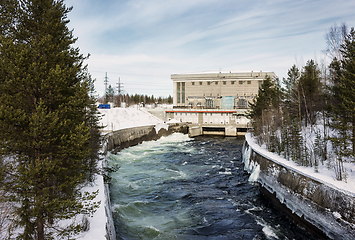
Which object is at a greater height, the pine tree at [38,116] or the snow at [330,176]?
the pine tree at [38,116]

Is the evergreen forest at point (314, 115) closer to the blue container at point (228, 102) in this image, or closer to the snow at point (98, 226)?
the snow at point (98, 226)

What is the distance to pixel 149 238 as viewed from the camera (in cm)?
1135

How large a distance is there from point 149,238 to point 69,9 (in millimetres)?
11150

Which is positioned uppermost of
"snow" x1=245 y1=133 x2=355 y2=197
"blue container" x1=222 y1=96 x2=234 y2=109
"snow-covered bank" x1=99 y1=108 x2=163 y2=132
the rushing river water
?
"blue container" x1=222 y1=96 x2=234 y2=109

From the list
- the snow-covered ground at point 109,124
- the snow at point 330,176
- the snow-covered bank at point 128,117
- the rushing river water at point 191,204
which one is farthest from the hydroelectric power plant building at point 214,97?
the snow at point 330,176

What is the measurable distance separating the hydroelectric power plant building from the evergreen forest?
27.0 meters

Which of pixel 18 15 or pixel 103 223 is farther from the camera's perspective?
pixel 103 223

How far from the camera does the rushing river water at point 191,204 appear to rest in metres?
12.2

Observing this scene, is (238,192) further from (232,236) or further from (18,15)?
Result: (18,15)

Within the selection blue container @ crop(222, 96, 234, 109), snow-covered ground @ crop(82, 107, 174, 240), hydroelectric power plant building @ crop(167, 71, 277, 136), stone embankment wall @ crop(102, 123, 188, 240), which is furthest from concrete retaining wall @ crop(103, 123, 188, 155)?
blue container @ crop(222, 96, 234, 109)

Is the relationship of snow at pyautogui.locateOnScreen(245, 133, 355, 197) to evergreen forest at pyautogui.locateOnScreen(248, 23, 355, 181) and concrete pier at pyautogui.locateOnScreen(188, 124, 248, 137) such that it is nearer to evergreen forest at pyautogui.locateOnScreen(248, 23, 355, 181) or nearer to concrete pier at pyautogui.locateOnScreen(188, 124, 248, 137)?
evergreen forest at pyautogui.locateOnScreen(248, 23, 355, 181)

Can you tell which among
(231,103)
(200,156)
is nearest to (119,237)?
(200,156)

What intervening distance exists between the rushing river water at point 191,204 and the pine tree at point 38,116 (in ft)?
18.8

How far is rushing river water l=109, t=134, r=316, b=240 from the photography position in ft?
39.9
